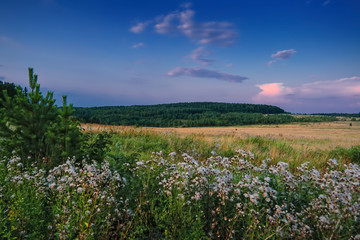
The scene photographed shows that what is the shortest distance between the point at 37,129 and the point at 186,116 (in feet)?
368

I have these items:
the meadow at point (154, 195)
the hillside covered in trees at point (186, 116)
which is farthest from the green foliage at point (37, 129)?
the hillside covered in trees at point (186, 116)

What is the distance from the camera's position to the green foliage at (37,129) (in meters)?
5.66

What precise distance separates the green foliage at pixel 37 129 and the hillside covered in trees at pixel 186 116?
43589 millimetres

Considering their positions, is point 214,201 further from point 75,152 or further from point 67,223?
point 75,152

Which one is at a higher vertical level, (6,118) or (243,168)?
(6,118)

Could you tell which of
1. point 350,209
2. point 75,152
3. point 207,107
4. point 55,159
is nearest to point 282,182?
point 350,209

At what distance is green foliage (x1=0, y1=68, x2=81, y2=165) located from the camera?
223 inches

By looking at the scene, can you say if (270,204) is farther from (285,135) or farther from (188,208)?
(285,135)

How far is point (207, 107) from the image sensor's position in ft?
516

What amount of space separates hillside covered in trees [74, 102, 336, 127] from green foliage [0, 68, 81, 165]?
43589 millimetres

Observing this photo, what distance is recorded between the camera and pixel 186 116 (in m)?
118

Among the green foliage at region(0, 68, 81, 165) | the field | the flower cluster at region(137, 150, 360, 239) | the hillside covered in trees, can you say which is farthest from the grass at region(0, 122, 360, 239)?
the hillside covered in trees

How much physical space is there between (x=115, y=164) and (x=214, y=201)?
8.89 feet

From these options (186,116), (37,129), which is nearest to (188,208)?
(37,129)
